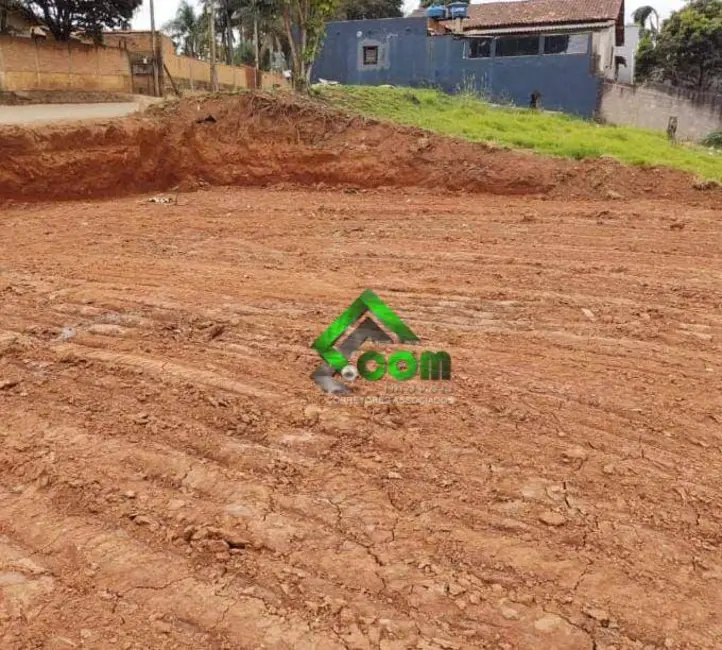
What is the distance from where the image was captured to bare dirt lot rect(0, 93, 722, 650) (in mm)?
2043

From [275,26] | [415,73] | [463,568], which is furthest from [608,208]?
[275,26]

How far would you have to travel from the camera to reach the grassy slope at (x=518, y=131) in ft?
30.8

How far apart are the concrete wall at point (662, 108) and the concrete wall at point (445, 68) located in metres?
0.78

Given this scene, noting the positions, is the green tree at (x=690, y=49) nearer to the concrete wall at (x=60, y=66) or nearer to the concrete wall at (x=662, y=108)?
the concrete wall at (x=662, y=108)

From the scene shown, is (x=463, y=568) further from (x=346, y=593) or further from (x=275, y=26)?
(x=275, y=26)

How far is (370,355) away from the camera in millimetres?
3760

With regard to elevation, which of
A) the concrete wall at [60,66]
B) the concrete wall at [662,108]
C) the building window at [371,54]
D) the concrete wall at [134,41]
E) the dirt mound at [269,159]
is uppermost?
the concrete wall at [134,41]

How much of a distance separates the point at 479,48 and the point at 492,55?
0.54 m

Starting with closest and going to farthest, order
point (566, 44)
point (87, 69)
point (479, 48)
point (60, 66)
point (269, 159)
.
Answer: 1. point (269, 159)
2. point (60, 66)
3. point (87, 69)
4. point (566, 44)
5. point (479, 48)

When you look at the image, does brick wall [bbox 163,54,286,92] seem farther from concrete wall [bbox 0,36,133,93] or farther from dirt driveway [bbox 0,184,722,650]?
dirt driveway [bbox 0,184,722,650]

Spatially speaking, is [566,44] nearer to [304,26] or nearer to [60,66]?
[304,26]

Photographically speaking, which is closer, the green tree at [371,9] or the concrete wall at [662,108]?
the concrete wall at [662,108]

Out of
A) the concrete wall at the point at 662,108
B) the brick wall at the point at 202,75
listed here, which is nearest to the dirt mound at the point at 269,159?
the concrete wall at the point at 662,108

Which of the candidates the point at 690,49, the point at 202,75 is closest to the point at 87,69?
the point at 202,75
